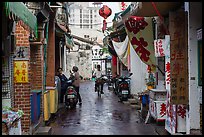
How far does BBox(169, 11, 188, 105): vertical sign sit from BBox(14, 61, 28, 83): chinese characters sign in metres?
3.46

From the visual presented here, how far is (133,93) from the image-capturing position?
18969mm

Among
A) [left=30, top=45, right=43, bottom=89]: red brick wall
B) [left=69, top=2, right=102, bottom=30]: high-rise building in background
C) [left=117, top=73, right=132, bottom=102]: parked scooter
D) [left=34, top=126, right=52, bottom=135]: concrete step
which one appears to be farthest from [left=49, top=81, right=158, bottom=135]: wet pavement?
[left=69, top=2, right=102, bottom=30]: high-rise building in background

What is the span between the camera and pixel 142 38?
12680 mm

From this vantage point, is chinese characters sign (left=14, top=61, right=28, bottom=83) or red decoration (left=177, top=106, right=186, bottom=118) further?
chinese characters sign (left=14, top=61, right=28, bottom=83)

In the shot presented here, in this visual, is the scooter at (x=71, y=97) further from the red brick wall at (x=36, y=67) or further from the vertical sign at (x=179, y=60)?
the vertical sign at (x=179, y=60)

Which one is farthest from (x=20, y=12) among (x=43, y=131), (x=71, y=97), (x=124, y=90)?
(x=124, y=90)

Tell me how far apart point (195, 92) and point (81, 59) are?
40474 mm

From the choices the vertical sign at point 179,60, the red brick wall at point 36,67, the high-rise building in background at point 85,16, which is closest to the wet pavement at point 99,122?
the red brick wall at point 36,67

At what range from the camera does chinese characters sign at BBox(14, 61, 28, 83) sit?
354 inches

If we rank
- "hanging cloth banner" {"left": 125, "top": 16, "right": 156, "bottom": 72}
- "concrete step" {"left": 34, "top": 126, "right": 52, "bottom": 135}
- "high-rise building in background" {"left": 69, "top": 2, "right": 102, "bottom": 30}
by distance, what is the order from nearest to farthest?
"concrete step" {"left": 34, "top": 126, "right": 52, "bottom": 135}
"hanging cloth banner" {"left": 125, "top": 16, "right": 156, "bottom": 72}
"high-rise building in background" {"left": 69, "top": 2, "right": 102, "bottom": 30}

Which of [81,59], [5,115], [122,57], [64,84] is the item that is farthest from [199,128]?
[81,59]

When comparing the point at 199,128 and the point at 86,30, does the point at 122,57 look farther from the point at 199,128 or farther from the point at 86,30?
the point at 86,30

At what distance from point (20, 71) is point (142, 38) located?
5052mm

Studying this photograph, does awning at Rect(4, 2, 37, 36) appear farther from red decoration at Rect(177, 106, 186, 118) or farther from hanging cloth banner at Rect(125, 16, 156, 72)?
hanging cloth banner at Rect(125, 16, 156, 72)
